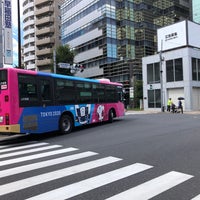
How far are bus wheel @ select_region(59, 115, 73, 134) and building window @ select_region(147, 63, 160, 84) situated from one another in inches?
1199

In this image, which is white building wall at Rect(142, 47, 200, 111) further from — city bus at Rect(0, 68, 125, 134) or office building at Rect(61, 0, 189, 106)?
city bus at Rect(0, 68, 125, 134)

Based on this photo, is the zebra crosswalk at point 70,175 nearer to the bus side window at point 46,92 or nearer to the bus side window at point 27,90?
the bus side window at point 27,90

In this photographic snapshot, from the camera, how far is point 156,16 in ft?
220

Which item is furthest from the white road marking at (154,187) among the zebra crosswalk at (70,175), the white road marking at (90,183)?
the white road marking at (90,183)

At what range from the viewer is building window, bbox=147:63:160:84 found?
44.8 m

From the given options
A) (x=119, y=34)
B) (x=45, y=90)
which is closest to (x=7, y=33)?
(x=45, y=90)

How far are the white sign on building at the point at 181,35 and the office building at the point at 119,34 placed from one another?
460 inches

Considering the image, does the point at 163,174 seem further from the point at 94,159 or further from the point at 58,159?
the point at 58,159

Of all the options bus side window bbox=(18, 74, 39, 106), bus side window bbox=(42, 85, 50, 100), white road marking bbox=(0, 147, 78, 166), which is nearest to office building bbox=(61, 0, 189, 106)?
bus side window bbox=(42, 85, 50, 100)

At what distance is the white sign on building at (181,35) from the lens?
41.9 metres

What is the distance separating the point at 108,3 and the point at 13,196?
58468 mm

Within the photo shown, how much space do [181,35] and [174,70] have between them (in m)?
4.74

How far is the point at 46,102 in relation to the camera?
46.7 feet

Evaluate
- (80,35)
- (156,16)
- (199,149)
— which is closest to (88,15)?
(80,35)
